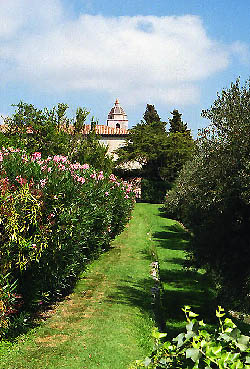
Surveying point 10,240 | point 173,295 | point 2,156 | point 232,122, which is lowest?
point 173,295

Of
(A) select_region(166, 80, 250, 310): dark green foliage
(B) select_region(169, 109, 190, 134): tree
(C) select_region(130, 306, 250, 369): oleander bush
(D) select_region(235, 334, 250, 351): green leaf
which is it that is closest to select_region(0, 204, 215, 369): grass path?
(A) select_region(166, 80, 250, 310): dark green foliage

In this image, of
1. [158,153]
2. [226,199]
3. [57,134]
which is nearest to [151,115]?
[158,153]

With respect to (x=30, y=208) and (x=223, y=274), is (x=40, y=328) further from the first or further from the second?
(x=223, y=274)

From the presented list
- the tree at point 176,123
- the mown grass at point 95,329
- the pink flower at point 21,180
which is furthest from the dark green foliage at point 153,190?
the pink flower at point 21,180

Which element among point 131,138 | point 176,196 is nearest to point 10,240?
point 176,196

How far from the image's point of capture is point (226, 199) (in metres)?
7.94

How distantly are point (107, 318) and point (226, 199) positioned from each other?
3.22m

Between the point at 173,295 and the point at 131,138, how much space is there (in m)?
38.0

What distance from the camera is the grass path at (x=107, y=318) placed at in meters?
6.16

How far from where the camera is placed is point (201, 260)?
913 centimetres

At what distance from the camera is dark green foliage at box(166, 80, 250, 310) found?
7879 mm

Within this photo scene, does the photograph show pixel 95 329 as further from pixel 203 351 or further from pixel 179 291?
pixel 203 351

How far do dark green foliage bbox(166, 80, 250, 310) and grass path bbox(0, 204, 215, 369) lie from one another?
152cm

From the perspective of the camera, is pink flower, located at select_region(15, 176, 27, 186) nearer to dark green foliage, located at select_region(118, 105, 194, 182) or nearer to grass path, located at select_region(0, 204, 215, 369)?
grass path, located at select_region(0, 204, 215, 369)
